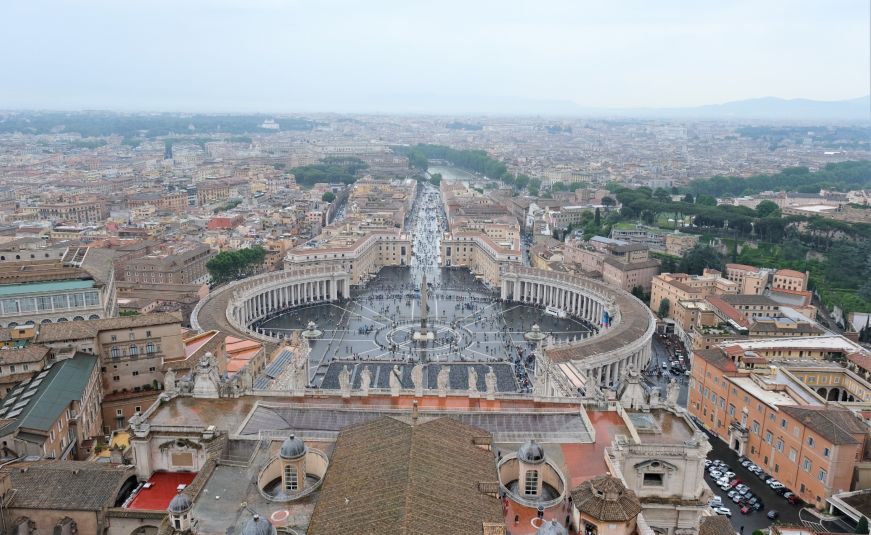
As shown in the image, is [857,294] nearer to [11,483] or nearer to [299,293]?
[299,293]

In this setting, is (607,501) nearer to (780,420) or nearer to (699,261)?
(780,420)

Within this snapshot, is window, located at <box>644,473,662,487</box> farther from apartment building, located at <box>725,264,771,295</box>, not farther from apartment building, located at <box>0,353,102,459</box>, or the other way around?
apartment building, located at <box>725,264,771,295</box>

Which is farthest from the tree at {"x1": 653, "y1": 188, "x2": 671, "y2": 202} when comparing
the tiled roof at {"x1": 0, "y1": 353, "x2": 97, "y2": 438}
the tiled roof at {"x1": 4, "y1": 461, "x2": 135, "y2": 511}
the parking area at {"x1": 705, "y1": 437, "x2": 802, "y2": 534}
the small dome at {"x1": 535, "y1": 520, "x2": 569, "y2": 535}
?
the tiled roof at {"x1": 4, "y1": 461, "x2": 135, "y2": 511}

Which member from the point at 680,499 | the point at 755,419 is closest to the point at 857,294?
the point at 755,419

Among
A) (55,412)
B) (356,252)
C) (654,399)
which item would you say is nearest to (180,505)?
(55,412)

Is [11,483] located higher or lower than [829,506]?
higher

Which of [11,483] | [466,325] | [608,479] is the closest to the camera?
[608,479]
